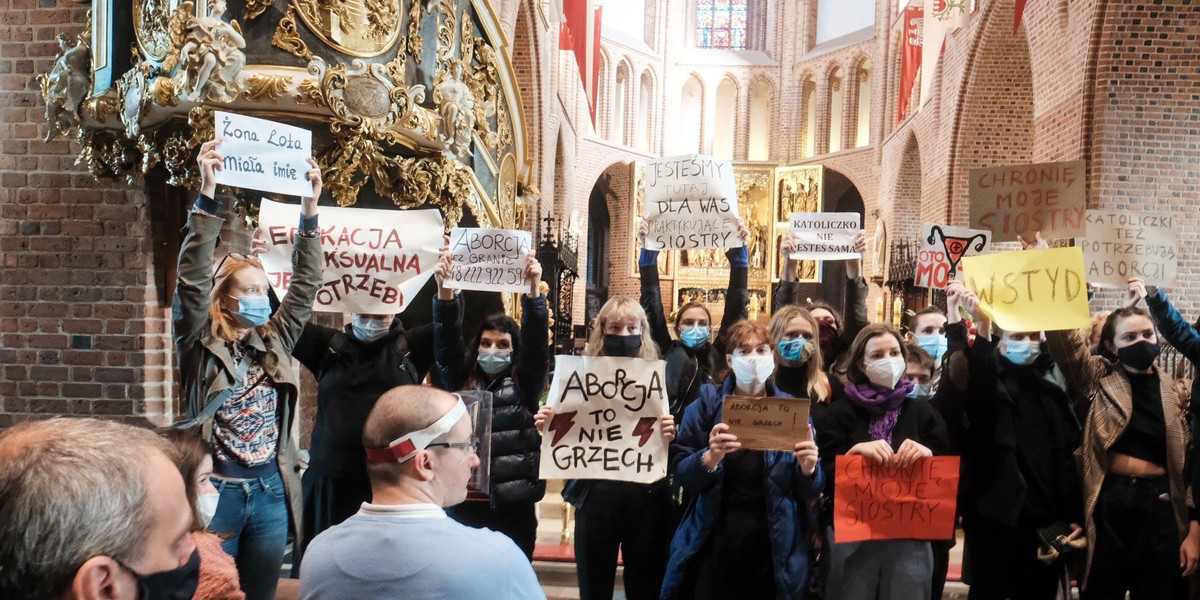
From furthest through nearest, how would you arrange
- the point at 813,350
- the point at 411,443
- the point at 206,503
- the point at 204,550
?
the point at 813,350 → the point at 206,503 → the point at 204,550 → the point at 411,443

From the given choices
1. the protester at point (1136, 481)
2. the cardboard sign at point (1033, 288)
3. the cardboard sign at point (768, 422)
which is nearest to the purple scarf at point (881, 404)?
the cardboard sign at point (768, 422)

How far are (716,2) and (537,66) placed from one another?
50.6 ft

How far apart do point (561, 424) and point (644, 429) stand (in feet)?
1.12

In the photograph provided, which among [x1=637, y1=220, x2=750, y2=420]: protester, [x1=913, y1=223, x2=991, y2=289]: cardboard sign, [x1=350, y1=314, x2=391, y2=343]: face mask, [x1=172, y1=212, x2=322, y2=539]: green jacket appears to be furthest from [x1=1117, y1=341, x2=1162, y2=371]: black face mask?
[x1=172, y1=212, x2=322, y2=539]: green jacket

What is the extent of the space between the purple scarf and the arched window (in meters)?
23.8

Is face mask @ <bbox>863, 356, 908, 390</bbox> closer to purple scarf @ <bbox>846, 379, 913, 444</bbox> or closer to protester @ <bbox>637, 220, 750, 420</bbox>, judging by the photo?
purple scarf @ <bbox>846, 379, 913, 444</bbox>

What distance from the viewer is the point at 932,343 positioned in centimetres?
441

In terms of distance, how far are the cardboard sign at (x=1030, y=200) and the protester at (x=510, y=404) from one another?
7.78ft

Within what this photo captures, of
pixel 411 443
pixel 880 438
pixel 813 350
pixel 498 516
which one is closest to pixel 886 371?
pixel 880 438

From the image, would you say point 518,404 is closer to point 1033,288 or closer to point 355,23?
point 1033,288

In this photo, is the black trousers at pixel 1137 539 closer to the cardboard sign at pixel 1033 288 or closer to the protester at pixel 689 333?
the cardboard sign at pixel 1033 288

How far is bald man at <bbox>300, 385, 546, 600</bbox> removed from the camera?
1.69 m

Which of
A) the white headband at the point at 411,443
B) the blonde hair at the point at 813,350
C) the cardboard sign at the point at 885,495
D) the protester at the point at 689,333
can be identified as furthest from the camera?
the protester at the point at 689,333

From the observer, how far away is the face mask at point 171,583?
124cm
